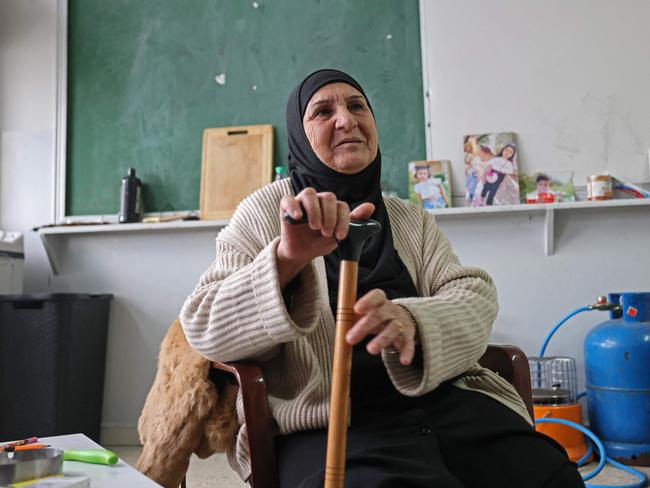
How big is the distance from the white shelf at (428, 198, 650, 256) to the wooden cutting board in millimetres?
963

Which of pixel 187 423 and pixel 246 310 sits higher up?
pixel 246 310

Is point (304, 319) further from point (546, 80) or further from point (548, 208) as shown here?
point (546, 80)

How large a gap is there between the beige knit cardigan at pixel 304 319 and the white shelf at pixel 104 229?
1764mm

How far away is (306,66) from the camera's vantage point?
131 inches

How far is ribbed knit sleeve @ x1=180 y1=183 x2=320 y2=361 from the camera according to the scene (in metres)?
1.09

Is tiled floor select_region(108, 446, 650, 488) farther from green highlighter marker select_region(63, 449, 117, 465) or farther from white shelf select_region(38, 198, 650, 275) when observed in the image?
green highlighter marker select_region(63, 449, 117, 465)

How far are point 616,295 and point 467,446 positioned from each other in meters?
1.94

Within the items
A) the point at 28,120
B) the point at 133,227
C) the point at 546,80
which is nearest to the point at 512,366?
the point at 546,80

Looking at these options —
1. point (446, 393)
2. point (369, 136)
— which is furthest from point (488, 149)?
point (446, 393)

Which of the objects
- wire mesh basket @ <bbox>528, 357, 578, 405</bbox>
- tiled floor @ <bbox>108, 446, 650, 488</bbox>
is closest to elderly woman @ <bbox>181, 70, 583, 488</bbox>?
tiled floor @ <bbox>108, 446, 650, 488</bbox>

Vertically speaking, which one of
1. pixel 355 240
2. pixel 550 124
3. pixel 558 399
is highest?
pixel 550 124

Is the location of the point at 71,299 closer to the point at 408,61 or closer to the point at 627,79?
the point at 408,61

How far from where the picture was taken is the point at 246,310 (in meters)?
1.13

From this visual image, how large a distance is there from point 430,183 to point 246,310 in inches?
84.2
